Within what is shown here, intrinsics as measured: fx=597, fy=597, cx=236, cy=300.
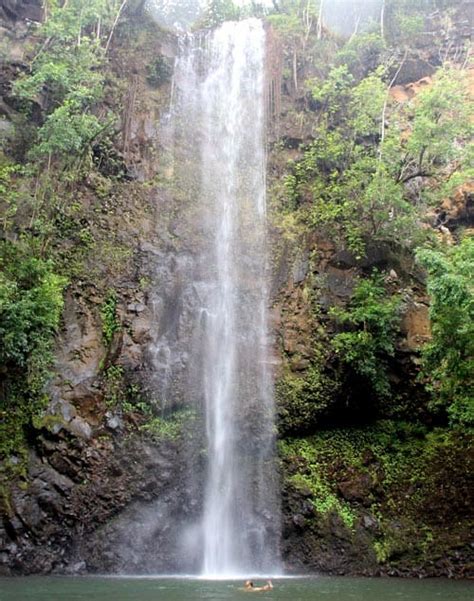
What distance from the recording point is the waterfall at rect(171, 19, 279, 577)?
47.0 ft

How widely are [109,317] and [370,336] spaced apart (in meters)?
7.14

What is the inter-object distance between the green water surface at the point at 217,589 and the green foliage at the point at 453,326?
383 cm

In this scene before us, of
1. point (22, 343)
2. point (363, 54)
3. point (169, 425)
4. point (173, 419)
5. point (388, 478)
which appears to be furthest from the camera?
point (363, 54)

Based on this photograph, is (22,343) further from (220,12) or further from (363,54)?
(220,12)

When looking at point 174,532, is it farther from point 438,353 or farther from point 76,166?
point 76,166

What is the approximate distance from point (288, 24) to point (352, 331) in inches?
544

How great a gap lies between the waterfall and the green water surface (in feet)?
6.24

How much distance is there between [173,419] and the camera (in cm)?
1559

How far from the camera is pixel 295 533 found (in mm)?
14195

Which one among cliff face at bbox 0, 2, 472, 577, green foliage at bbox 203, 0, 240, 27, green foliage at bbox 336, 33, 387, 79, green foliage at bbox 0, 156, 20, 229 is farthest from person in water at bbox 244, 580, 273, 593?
green foliage at bbox 203, 0, 240, 27

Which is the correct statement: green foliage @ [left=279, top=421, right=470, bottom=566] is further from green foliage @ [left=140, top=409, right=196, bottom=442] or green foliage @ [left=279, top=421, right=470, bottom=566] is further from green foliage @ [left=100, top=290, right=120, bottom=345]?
green foliage @ [left=100, top=290, right=120, bottom=345]

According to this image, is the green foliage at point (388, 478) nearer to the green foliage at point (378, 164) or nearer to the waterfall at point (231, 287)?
the waterfall at point (231, 287)

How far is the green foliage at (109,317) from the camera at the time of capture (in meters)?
16.2

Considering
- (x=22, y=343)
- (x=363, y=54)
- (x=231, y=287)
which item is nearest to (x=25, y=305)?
(x=22, y=343)
